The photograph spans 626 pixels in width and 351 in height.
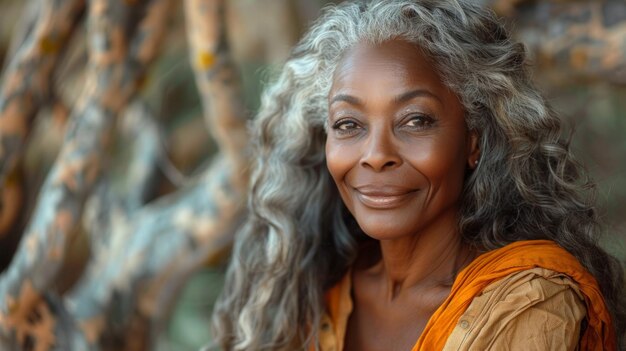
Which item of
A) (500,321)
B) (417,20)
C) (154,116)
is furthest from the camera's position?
(154,116)

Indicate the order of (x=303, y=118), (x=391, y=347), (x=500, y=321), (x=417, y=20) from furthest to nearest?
(x=303, y=118) → (x=391, y=347) → (x=417, y=20) → (x=500, y=321)

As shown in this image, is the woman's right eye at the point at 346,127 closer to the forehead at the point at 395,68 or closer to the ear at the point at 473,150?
the forehead at the point at 395,68

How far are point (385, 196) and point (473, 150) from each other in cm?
27

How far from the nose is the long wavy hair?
0.21m

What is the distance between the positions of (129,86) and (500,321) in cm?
191

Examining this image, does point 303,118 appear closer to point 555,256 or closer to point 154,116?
point 555,256

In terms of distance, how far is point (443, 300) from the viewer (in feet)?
8.12

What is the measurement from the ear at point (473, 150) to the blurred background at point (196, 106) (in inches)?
10.9

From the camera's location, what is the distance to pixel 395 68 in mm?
2334

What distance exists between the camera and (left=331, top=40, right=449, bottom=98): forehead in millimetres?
2328

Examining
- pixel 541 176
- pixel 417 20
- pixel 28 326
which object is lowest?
pixel 28 326

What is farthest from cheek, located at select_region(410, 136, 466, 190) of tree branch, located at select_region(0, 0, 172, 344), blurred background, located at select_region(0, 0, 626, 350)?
tree branch, located at select_region(0, 0, 172, 344)

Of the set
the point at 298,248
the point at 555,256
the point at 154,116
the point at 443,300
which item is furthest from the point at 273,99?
the point at 154,116

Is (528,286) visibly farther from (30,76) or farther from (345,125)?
(30,76)
